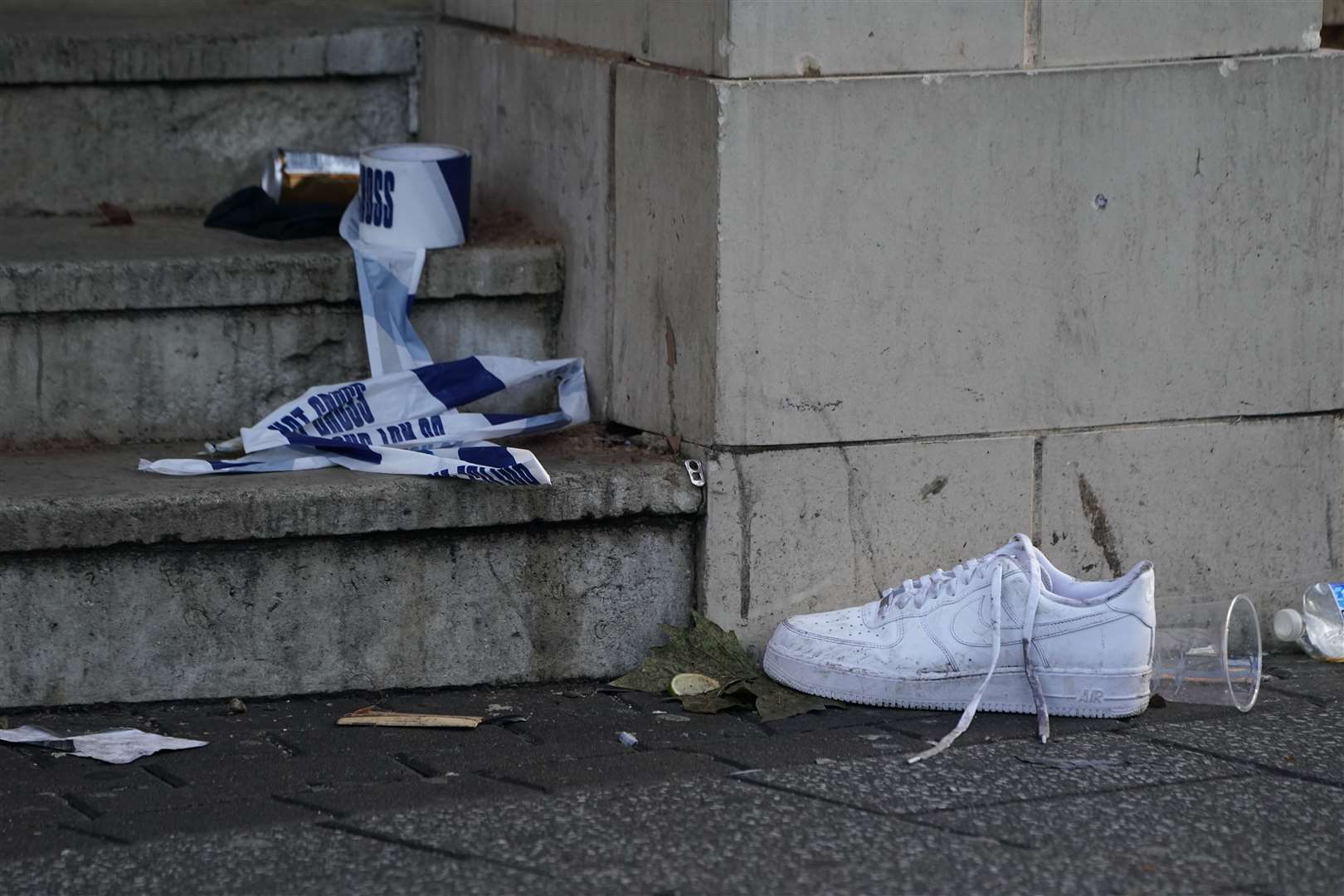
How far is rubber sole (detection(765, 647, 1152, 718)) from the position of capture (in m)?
2.99

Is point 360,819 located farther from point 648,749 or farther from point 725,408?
point 725,408

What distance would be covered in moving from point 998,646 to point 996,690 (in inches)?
3.5

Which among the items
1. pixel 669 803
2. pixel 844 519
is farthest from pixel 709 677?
pixel 669 803

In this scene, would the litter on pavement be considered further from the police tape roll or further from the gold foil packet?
the gold foil packet

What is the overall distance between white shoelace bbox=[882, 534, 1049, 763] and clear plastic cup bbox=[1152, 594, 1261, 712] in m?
0.28

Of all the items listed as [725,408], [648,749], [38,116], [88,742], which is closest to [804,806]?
[648,749]

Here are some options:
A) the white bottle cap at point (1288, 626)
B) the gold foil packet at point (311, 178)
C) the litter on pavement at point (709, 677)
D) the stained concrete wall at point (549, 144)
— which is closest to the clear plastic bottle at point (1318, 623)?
the white bottle cap at point (1288, 626)

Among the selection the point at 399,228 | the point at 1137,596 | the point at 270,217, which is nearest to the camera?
the point at 1137,596

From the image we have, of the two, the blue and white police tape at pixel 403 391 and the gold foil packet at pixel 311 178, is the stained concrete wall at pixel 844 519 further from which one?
the gold foil packet at pixel 311 178

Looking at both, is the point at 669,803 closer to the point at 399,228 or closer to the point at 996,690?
the point at 996,690

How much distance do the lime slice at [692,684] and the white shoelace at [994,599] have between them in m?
0.36

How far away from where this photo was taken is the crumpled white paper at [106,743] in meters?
2.82

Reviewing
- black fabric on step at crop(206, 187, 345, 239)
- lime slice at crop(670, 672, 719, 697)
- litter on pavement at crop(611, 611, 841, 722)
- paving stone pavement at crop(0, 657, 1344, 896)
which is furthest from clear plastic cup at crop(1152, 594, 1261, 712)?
black fabric on step at crop(206, 187, 345, 239)

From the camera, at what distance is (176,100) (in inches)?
162
